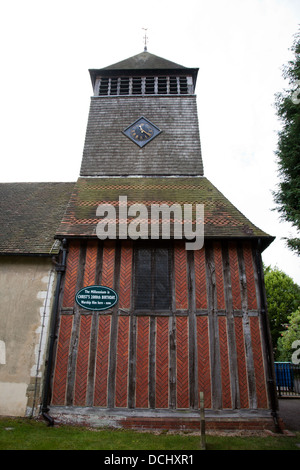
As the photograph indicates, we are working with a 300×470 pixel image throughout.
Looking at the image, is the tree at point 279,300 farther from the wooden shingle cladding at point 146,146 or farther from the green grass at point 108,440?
the green grass at point 108,440

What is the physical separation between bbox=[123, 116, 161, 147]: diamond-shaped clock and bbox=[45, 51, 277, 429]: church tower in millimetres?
3322

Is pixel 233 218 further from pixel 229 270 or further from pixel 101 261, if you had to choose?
pixel 101 261

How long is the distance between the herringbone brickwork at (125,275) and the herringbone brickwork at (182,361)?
139 centimetres

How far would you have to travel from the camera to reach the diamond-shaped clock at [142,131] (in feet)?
40.2

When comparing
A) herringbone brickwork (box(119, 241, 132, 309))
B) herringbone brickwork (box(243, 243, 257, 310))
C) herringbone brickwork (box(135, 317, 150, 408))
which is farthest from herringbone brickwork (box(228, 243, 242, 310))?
herringbone brickwork (box(119, 241, 132, 309))

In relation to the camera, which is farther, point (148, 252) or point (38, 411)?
point (148, 252)

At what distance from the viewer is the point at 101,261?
26.3ft

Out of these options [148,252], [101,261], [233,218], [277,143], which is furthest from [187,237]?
[277,143]

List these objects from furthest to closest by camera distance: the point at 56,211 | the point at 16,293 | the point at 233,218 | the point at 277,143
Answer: the point at 277,143 < the point at 56,211 < the point at 233,218 < the point at 16,293

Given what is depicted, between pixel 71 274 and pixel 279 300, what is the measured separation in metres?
24.3

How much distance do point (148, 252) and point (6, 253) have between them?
147 inches

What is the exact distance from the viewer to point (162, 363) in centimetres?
710

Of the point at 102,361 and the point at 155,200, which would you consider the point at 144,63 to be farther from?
the point at 102,361

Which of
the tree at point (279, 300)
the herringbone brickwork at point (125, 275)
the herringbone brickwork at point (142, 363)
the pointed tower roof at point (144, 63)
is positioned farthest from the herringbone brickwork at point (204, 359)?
the tree at point (279, 300)
